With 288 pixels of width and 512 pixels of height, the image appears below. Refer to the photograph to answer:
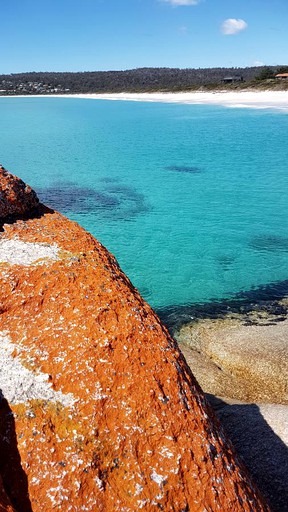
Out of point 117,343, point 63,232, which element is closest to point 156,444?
point 117,343

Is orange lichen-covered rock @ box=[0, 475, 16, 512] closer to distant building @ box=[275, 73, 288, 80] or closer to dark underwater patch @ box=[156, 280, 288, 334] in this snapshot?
dark underwater patch @ box=[156, 280, 288, 334]

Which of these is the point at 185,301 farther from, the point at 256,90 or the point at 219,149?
the point at 256,90

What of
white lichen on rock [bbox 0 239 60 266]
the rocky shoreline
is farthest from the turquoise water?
white lichen on rock [bbox 0 239 60 266]

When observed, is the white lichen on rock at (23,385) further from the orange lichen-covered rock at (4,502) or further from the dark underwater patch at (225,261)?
the dark underwater patch at (225,261)

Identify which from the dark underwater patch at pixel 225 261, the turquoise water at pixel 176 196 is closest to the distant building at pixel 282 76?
the turquoise water at pixel 176 196

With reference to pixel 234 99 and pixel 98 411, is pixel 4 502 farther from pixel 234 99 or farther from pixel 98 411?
pixel 234 99

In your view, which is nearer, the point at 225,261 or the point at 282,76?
the point at 225,261

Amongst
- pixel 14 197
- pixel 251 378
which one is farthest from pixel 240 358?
pixel 14 197
